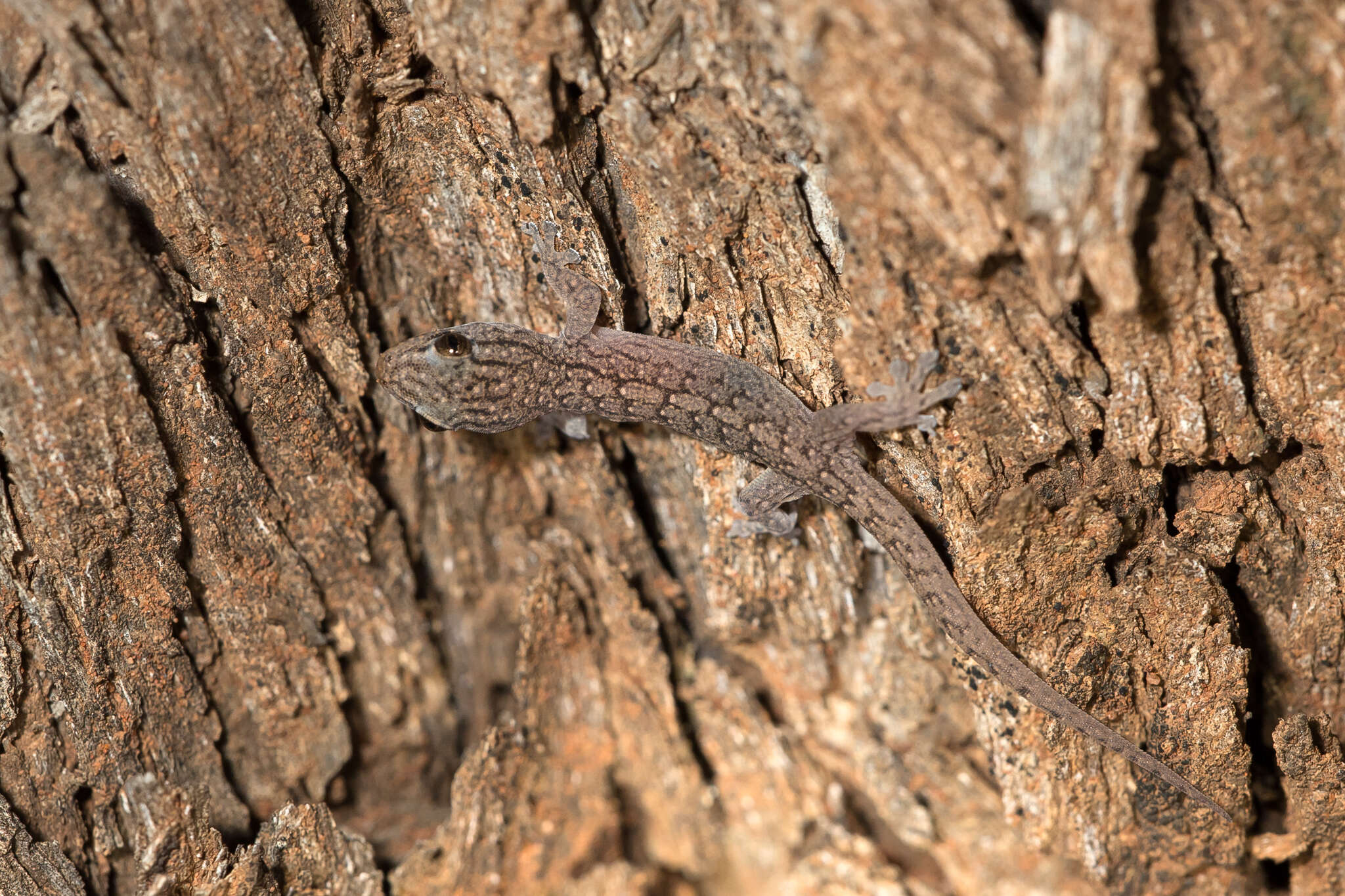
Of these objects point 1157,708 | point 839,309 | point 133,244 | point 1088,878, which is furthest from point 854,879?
point 133,244

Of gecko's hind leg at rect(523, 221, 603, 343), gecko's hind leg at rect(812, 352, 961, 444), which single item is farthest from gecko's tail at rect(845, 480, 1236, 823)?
gecko's hind leg at rect(523, 221, 603, 343)

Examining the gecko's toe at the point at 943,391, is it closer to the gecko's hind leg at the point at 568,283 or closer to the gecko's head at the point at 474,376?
the gecko's hind leg at the point at 568,283

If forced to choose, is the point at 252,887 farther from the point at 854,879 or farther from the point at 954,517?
the point at 954,517

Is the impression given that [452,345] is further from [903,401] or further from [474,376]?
[903,401]

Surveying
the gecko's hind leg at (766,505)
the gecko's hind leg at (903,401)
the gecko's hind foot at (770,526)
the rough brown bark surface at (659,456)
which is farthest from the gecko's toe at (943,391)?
the gecko's hind foot at (770,526)

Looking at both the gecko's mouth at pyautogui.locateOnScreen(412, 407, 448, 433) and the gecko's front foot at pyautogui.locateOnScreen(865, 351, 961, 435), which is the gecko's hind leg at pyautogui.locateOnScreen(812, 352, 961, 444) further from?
the gecko's mouth at pyautogui.locateOnScreen(412, 407, 448, 433)


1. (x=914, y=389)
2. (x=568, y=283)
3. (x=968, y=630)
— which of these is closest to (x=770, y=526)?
(x=968, y=630)
